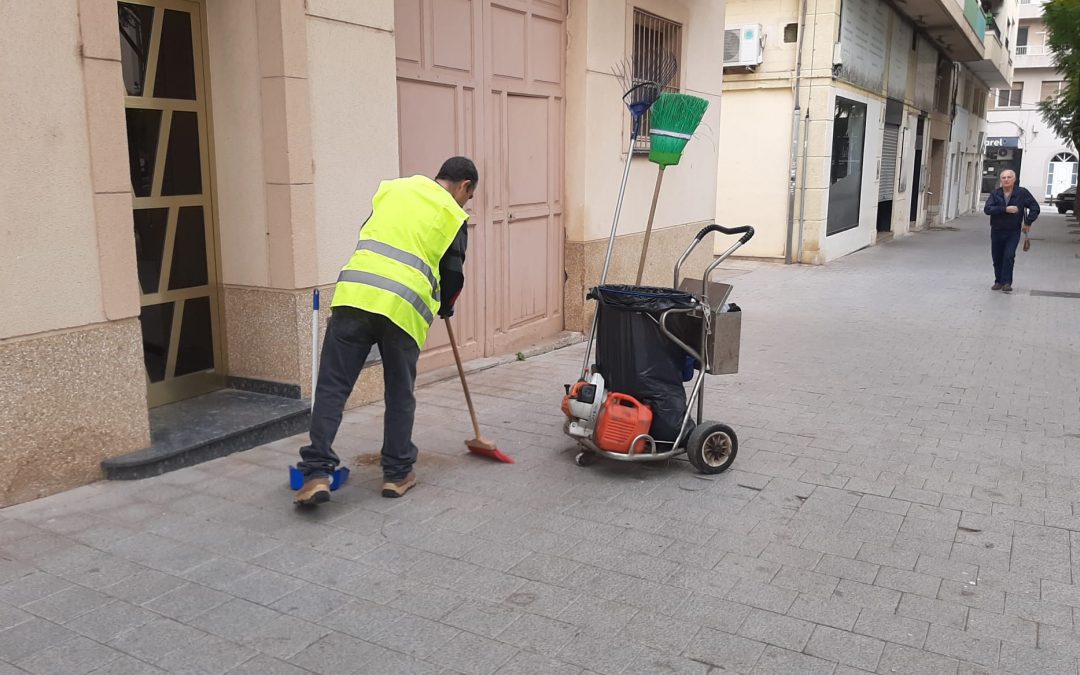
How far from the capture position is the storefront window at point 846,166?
16.5 metres

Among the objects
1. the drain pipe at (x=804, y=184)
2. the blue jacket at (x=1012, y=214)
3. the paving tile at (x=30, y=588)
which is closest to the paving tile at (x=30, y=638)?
the paving tile at (x=30, y=588)

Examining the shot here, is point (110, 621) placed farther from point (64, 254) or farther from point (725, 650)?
point (725, 650)

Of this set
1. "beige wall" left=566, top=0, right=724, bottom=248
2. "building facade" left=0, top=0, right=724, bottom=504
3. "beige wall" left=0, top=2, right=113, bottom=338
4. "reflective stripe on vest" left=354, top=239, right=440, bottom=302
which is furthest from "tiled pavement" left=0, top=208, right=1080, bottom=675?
"beige wall" left=566, top=0, right=724, bottom=248

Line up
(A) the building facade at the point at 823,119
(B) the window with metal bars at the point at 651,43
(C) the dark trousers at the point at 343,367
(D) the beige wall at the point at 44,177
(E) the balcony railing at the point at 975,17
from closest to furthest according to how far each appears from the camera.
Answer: (D) the beige wall at the point at 44,177
(C) the dark trousers at the point at 343,367
(B) the window with metal bars at the point at 651,43
(A) the building facade at the point at 823,119
(E) the balcony railing at the point at 975,17

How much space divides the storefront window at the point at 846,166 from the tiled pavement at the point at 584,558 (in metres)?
11.0

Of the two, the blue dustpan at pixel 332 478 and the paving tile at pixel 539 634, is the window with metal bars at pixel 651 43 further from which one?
the paving tile at pixel 539 634

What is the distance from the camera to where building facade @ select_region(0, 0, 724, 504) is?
13.8 feet

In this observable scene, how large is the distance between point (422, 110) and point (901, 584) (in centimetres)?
463

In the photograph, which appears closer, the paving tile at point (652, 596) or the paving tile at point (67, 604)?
the paving tile at point (67, 604)

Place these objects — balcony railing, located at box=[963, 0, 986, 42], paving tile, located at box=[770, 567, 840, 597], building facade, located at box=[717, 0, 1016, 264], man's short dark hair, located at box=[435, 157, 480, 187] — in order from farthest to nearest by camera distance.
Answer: balcony railing, located at box=[963, 0, 986, 42] < building facade, located at box=[717, 0, 1016, 264] < man's short dark hair, located at box=[435, 157, 480, 187] < paving tile, located at box=[770, 567, 840, 597]

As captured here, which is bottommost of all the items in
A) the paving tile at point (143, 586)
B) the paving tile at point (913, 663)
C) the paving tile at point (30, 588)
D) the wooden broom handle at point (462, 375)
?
the paving tile at point (913, 663)

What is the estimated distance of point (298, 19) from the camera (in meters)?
5.31

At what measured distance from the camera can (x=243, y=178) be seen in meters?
5.58

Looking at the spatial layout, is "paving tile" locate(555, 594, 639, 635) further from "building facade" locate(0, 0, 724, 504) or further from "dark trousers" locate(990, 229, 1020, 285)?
"dark trousers" locate(990, 229, 1020, 285)
